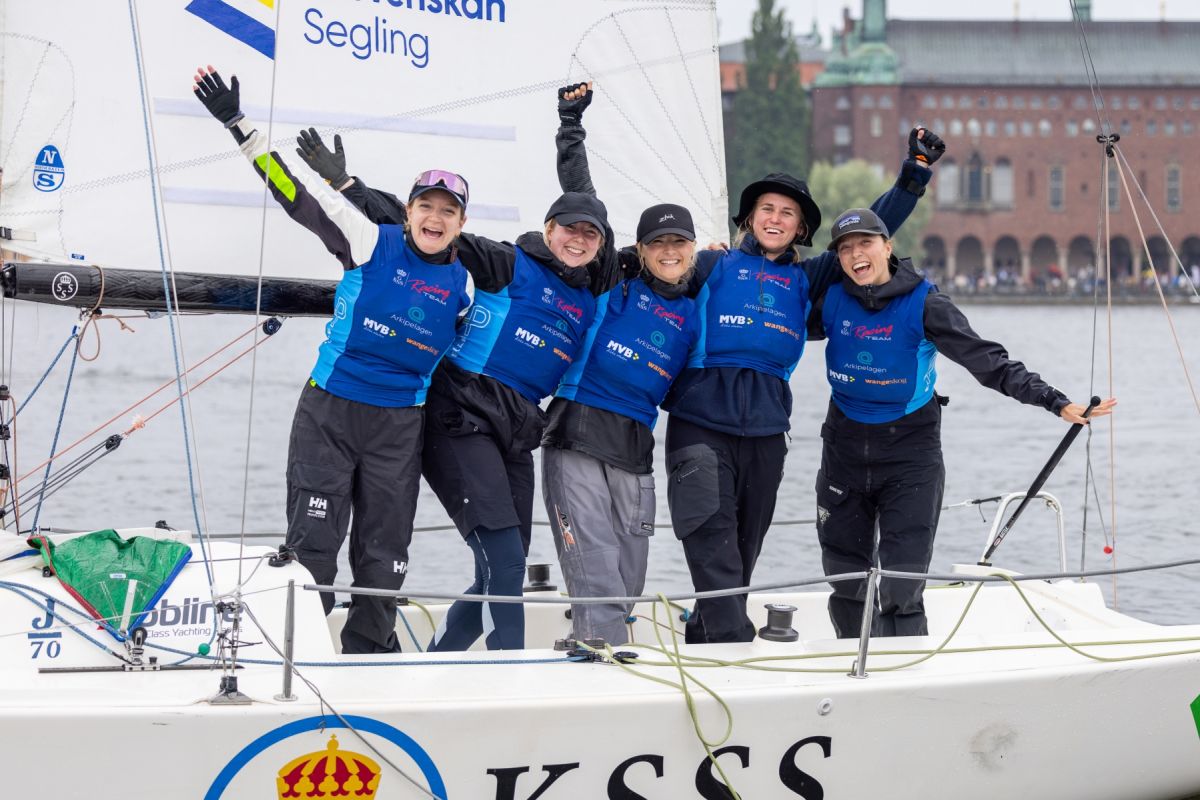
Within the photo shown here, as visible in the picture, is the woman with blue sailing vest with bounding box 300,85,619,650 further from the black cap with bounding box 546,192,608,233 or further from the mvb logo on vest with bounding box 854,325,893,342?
the mvb logo on vest with bounding box 854,325,893,342

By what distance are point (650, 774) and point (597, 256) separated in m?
1.39

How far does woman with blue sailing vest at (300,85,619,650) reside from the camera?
4266mm

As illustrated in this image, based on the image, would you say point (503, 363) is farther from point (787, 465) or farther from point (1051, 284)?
point (1051, 284)

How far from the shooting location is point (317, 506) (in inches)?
165

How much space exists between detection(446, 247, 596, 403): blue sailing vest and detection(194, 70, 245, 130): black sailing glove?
0.78 metres

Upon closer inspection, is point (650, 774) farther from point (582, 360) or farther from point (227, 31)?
point (227, 31)

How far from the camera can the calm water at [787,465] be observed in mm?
10148

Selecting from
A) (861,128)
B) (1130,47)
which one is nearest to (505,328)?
(861,128)

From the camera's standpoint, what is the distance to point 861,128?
71.1 m

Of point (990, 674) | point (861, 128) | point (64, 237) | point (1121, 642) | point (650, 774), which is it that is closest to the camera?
point (650, 774)

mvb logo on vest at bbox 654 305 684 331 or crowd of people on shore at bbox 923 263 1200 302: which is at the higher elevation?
crowd of people on shore at bbox 923 263 1200 302

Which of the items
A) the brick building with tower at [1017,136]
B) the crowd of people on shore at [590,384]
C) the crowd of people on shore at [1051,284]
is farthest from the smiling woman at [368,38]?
the brick building with tower at [1017,136]

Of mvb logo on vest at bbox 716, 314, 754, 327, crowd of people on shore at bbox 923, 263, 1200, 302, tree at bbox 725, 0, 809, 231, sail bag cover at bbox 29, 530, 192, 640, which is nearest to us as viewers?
sail bag cover at bbox 29, 530, 192, 640

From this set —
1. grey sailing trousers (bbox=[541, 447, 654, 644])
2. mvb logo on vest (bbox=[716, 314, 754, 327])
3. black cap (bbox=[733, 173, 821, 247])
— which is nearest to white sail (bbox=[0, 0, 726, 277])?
black cap (bbox=[733, 173, 821, 247])
